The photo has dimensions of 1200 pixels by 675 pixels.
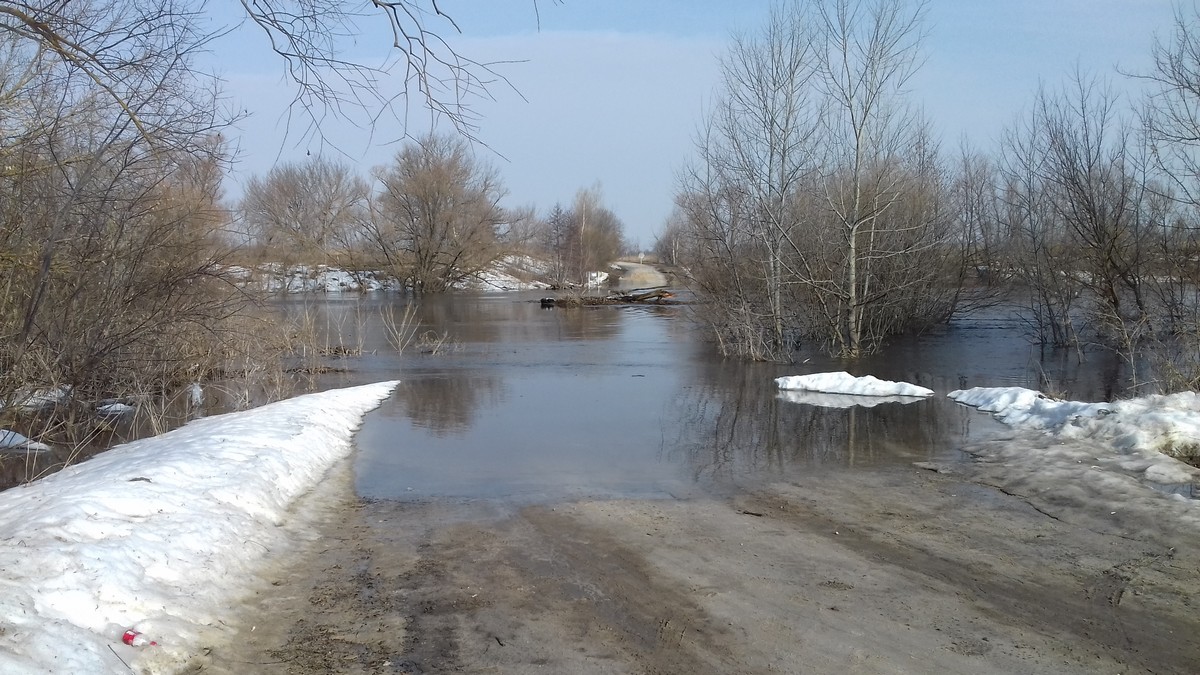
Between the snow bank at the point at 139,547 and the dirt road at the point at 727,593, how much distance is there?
0.32 metres

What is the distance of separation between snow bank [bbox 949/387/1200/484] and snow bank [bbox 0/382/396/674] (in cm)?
781

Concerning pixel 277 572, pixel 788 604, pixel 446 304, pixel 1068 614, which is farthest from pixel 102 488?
pixel 446 304

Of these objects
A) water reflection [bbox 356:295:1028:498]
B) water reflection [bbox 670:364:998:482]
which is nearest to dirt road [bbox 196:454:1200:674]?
water reflection [bbox 356:295:1028:498]

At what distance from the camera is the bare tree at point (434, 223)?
185 ft

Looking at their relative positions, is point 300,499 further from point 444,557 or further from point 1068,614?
point 1068,614

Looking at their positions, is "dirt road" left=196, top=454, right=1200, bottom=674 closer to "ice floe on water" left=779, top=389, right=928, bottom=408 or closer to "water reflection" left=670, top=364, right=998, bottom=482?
"water reflection" left=670, top=364, right=998, bottom=482

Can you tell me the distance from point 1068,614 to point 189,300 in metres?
12.7

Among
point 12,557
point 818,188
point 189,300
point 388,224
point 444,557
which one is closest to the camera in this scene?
point 12,557

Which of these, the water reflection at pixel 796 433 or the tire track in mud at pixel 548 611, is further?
the water reflection at pixel 796 433

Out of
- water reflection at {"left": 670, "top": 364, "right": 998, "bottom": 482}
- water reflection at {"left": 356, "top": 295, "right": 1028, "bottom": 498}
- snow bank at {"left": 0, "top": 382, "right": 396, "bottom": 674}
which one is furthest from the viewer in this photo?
water reflection at {"left": 670, "top": 364, "right": 998, "bottom": 482}

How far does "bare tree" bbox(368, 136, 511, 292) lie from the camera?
56.5 metres

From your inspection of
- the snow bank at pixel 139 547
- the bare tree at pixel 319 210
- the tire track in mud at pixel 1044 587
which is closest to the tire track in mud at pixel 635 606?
the tire track in mud at pixel 1044 587

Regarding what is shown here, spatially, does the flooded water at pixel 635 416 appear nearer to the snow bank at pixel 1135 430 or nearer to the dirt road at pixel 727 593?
the snow bank at pixel 1135 430

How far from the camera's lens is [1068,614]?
4941 mm
